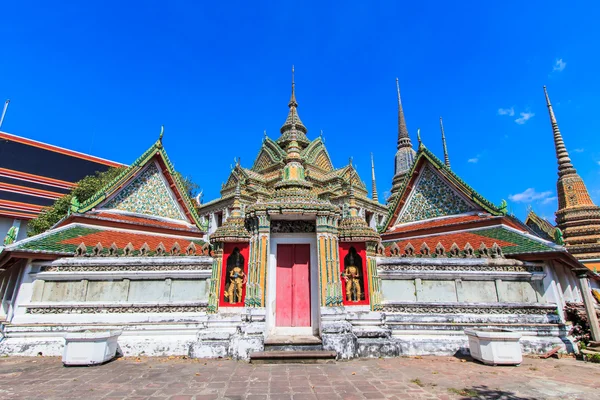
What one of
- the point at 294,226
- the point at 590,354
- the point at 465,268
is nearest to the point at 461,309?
the point at 465,268

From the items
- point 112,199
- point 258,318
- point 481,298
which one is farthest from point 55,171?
point 481,298

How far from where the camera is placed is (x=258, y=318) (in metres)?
8.26

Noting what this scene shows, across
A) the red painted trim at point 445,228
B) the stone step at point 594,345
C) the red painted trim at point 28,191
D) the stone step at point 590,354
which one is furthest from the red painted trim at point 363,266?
the red painted trim at point 28,191

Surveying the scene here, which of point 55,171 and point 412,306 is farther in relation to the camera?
point 55,171

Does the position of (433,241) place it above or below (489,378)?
above

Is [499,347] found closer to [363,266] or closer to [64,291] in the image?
[363,266]

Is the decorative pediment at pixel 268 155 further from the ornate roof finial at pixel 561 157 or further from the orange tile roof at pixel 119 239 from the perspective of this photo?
the ornate roof finial at pixel 561 157

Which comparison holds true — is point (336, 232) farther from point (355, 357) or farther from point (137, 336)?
point (137, 336)

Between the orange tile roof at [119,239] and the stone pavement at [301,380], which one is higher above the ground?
the orange tile roof at [119,239]

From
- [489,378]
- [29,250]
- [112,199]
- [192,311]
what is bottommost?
[489,378]

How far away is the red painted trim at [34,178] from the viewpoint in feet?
85.2

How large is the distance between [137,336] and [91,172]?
1145 inches

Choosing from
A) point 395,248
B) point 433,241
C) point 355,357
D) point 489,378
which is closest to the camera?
point 489,378

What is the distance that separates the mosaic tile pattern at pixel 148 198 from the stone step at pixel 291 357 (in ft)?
32.8
